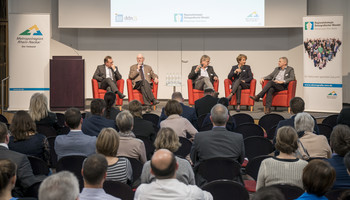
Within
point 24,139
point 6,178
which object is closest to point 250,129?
point 24,139

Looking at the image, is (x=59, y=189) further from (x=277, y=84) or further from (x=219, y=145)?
(x=277, y=84)

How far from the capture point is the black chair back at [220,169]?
12.4ft

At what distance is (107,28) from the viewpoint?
1273cm

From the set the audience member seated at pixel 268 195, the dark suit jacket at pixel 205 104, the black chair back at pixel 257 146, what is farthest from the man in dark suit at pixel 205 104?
the audience member seated at pixel 268 195

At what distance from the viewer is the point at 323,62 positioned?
10125 millimetres

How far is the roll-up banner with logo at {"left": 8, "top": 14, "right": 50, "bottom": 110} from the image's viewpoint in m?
9.99

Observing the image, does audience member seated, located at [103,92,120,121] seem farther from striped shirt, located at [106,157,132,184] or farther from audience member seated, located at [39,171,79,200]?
audience member seated, located at [39,171,79,200]

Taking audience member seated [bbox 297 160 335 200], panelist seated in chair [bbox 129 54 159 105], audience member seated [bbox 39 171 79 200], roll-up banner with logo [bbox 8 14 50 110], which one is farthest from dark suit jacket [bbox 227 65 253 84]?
audience member seated [bbox 39 171 79 200]

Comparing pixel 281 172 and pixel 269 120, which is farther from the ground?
pixel 269 120

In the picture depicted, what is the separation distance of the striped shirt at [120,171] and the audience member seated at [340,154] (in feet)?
5.04

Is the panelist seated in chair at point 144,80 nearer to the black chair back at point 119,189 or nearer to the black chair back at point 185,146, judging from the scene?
the black chair back at point 185,146

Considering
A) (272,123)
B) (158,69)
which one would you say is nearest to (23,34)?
(158,69)

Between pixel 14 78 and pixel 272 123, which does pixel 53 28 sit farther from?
pixel 272 123

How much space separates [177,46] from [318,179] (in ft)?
34.6
